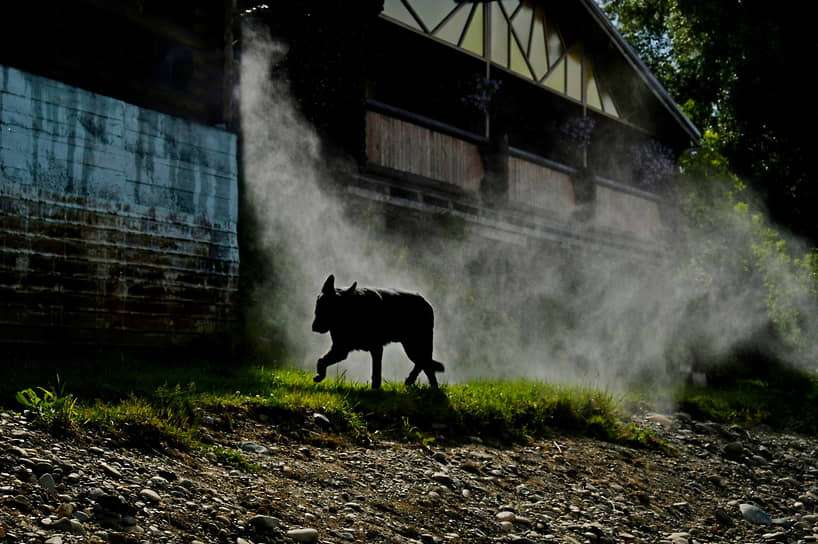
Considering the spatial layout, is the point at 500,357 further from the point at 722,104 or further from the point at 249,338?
the point at 722,104

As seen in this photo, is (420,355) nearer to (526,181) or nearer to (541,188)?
(526,181)

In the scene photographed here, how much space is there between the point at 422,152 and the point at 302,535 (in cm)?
1269

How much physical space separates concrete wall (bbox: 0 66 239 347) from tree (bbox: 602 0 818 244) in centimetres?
Answer: 1901

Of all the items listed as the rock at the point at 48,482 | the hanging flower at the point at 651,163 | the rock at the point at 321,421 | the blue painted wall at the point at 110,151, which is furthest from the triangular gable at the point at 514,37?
the rock at the point at 48,482

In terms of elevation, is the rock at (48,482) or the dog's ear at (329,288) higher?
the dog's ear at (329,288)

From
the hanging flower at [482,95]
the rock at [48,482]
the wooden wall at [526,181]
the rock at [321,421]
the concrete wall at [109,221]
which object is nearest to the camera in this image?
the rock at [48,482]

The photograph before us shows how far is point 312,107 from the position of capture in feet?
50.3

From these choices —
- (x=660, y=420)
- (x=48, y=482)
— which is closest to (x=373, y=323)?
(x=48, y=482)

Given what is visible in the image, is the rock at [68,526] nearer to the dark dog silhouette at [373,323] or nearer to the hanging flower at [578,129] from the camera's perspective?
the dark dog silhouette at [373,323]

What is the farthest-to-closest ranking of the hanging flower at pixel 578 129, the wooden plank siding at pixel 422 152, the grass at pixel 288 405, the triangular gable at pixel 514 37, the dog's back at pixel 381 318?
the hanging flower at pixel 578 129
the triangular gable at pixel 514 37
the wooden plank siding at pixel 422 152
the dog's back at pixel 381 318
the grass at pixel 288 405

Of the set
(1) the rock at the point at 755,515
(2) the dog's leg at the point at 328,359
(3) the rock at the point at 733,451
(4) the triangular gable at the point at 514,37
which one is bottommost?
(1) the rock at the point at 755,515

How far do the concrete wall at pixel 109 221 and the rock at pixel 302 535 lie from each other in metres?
5.88

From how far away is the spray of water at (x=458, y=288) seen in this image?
13148mm

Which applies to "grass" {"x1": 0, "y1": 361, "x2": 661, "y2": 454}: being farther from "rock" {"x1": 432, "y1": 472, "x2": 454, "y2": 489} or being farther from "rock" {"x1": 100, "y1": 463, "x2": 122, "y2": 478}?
"rock" {"x1": 432, "y1": 472, "x2": 454, "y2": 489}
